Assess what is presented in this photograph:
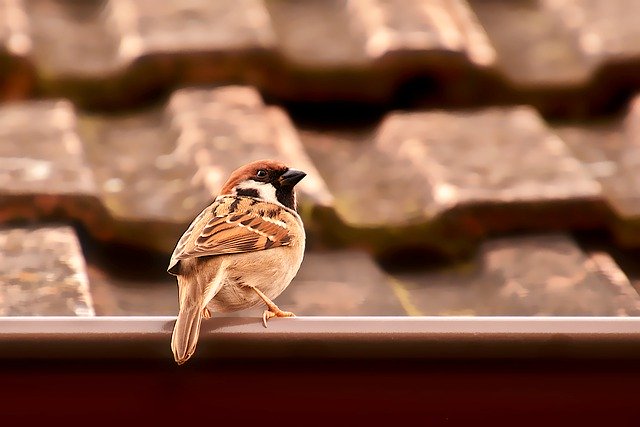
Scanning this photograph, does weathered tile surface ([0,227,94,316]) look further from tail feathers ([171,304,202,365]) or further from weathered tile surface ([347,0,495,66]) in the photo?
weathered tile surface ([347,0,495,66])

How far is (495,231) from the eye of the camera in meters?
2.69

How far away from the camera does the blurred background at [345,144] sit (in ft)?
8.23

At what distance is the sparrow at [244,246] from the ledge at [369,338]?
1.54 feet

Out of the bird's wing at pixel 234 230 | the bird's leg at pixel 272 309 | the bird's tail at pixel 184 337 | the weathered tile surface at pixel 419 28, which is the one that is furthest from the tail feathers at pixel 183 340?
the weathered tile surface at pixel 419 28

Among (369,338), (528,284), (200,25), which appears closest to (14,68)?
(200,25)

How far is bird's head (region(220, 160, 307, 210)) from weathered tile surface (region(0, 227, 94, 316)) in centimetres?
46

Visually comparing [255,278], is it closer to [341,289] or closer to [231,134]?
[341,289]

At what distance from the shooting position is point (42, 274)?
230 cm

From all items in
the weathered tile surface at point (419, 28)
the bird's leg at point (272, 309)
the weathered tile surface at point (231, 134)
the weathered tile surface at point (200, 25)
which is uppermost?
the weathered tile surface at point (200, 25)

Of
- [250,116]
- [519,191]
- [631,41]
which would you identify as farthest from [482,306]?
[631,41]

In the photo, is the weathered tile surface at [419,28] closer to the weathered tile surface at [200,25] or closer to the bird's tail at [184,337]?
the weathered tile surface at [200,25]

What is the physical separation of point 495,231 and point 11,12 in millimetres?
1550

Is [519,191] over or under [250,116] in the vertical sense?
under

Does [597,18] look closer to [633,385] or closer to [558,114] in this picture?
[558,114]
